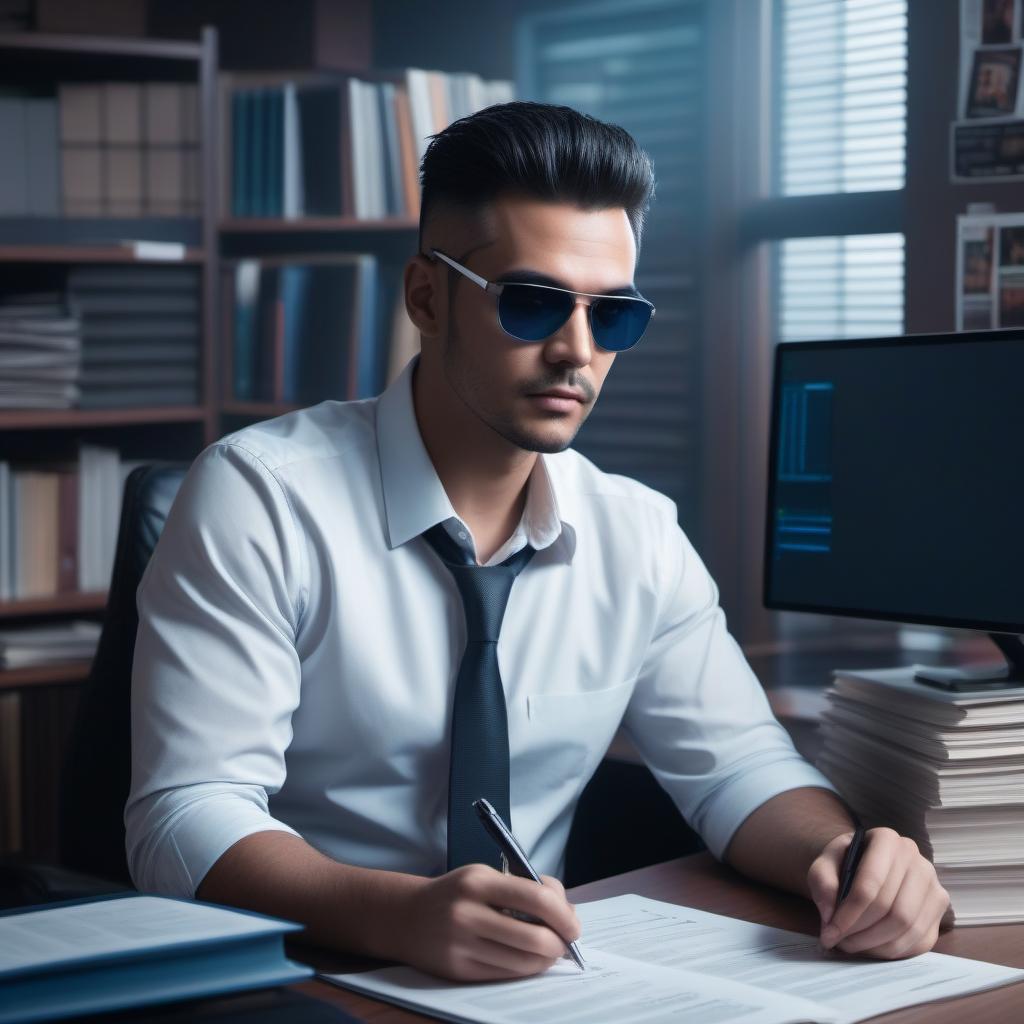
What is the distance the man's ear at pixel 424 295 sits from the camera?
156 cm

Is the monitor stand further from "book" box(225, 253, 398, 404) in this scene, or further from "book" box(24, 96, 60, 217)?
"book" box(24, 96, 60, 217)

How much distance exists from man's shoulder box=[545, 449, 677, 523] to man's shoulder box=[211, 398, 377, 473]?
22 cm

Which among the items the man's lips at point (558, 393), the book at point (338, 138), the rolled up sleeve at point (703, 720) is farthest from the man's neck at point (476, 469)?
the book at point (338, 138)

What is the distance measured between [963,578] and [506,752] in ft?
1.58

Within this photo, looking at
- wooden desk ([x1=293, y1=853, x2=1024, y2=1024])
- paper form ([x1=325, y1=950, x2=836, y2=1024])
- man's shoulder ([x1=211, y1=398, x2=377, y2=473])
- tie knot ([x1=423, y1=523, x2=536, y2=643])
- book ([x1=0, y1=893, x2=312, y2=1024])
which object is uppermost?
man's shoulder ([x1=211, y1=398, x2=377, y2=473])

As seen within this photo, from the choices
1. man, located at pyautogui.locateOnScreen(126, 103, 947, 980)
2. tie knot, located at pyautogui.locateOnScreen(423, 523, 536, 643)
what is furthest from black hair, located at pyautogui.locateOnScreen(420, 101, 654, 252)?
tie knot, located at pyautogui.locateOnScreen(423, 523, 536, 643)

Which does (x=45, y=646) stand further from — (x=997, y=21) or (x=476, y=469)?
(x=997, y=21)

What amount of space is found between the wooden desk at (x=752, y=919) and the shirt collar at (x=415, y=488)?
1.28ft

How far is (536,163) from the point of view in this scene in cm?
148

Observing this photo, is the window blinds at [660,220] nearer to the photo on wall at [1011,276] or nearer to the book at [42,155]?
the photo on wall at [1011,276]

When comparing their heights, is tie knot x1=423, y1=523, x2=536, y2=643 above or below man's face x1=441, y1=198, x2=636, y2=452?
below

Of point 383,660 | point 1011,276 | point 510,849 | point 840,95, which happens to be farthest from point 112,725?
point 840,95

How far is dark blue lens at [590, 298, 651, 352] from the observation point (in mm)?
1448

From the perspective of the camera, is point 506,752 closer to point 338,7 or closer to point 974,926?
point 974,926
